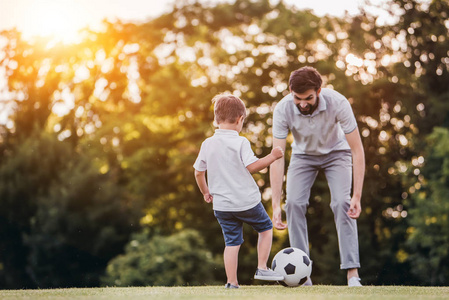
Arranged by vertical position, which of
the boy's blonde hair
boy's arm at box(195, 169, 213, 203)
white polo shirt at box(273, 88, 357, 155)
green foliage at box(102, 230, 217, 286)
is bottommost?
green foliage at box(102, 230, 217, 286)

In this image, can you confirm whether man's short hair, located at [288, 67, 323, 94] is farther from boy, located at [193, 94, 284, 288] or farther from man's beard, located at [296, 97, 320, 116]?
boy, located at [193, 94, 284, 288]

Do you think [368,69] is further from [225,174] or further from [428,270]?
[225,174]

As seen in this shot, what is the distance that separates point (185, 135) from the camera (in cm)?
2256

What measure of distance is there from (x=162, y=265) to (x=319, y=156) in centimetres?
1229

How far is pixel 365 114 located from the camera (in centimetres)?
2072

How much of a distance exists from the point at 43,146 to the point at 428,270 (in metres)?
13.0

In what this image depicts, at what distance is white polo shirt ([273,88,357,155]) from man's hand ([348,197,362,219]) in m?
0.63

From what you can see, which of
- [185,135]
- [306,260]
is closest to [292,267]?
[306,260]

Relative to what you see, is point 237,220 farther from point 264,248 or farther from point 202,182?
point 202,182

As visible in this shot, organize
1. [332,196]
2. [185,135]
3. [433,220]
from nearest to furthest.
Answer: [332,196], [433,220], [185,135]

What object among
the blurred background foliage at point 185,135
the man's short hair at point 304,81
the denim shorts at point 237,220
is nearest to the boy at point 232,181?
the denim shorts at point 237,220

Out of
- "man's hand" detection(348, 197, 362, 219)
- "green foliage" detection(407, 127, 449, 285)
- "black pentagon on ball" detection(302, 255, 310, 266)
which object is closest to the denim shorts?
"black pentagon on ball" detection(302, 255, 310, 266)

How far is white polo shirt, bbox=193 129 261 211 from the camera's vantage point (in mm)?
5473

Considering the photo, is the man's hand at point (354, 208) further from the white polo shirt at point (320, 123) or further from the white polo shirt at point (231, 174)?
the white polo shirt at point (231, 174)
